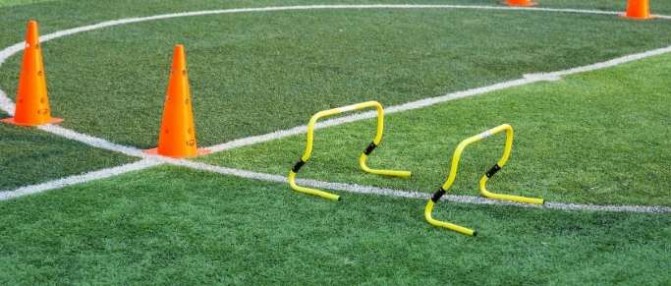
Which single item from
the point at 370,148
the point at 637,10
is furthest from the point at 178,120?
the point at 637,10

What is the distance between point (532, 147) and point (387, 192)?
1.52m

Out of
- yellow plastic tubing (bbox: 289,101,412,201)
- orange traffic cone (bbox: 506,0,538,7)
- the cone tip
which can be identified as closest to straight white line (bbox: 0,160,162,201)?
yellow plastic tubing (bbox: 289,101,412,201)

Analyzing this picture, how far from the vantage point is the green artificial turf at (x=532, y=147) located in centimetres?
726

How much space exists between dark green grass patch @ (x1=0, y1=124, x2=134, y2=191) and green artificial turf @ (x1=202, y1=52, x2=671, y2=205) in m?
0.74

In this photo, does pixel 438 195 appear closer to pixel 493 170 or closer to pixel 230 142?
pixel 493 170

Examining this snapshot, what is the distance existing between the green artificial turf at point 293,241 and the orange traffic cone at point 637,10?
305 inches

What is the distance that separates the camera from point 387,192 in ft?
23.2

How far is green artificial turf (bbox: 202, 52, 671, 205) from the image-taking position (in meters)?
7.26

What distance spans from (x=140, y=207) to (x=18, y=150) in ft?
5.05

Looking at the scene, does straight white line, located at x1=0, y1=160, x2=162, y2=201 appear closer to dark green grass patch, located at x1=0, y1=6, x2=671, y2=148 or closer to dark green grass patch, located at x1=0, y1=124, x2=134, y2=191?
dark green grass patch, located at x1=0, y1=124, x2=134, y2=191

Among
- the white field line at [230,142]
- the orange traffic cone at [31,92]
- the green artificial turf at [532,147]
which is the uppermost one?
the orange traffic cone at [31,92]

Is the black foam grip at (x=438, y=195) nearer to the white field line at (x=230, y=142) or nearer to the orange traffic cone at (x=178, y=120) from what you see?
the white field line at (x=230, y=142)

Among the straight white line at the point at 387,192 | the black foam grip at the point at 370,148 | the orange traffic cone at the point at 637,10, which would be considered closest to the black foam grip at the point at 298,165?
the straight white line at the point at 387,192

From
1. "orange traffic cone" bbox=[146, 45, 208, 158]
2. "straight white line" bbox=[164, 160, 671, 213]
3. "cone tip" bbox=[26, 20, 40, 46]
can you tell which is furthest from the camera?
"cone tip" bbox=[26, 20, 40, 46]
